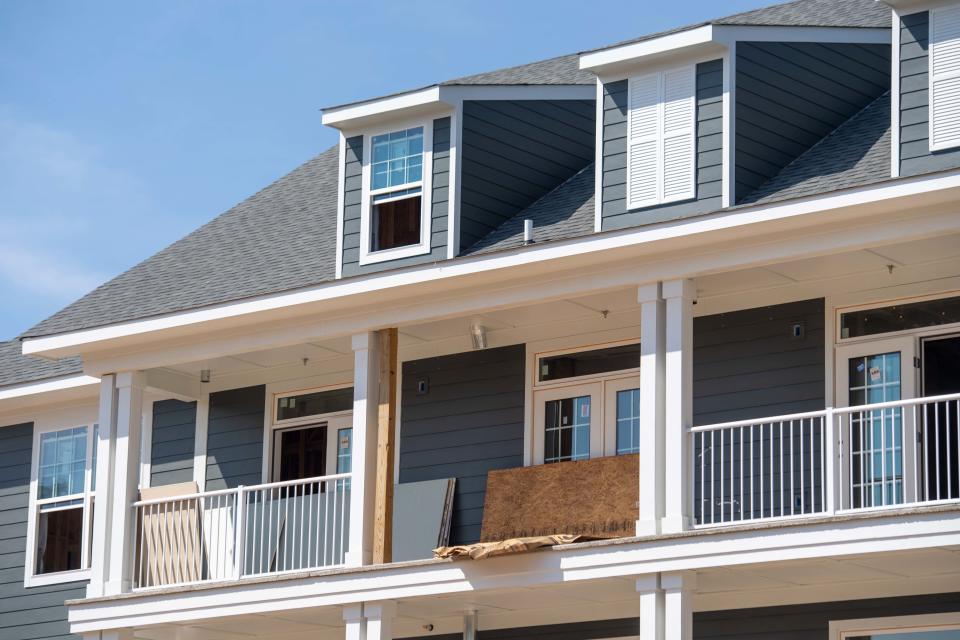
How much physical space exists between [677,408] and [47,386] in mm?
10256

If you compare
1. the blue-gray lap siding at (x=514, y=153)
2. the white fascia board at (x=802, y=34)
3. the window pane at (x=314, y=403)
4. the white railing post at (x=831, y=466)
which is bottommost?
the white railing post at (x=831, y=466)

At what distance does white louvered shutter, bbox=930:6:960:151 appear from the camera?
17.0 meters

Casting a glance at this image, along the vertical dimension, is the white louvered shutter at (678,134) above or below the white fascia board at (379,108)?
below

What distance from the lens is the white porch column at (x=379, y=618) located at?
63.1ft

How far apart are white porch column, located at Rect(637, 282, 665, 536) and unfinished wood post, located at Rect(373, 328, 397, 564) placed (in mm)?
2991

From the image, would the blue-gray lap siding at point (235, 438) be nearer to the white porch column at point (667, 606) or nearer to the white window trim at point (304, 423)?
the white window trim at point (304, 423)

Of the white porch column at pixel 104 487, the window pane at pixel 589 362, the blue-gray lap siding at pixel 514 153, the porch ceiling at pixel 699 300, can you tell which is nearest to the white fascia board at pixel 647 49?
the blue-gray lap siding at pixel 514 153

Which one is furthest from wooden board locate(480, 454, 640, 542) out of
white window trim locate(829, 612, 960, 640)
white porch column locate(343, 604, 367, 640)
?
white window trim locate(829, 612, 960, 640)

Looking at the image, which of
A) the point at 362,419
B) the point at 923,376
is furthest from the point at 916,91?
the point at 362,419

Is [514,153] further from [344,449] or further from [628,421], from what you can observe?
[344,449]

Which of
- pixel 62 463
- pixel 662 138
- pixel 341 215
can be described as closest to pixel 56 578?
pixel 62 463

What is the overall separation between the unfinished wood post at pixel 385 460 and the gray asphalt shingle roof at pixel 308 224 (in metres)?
1.37

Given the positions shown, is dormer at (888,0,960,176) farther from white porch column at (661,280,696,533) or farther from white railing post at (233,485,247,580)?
white railing post at (233,485,247,580)

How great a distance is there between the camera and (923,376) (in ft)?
59.1
